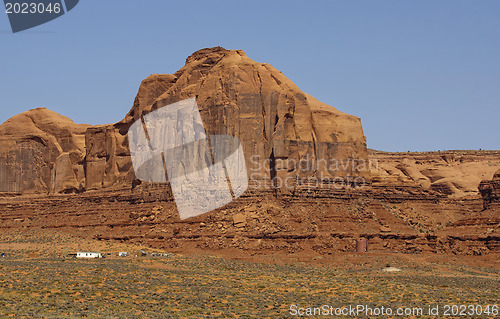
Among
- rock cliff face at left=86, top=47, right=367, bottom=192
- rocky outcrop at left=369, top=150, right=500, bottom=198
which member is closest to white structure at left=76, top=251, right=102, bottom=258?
rock cliff face at left=86, top=47, right=367, bottom=192

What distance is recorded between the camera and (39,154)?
11606cm

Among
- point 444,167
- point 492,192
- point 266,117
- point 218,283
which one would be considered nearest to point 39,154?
point 266,117

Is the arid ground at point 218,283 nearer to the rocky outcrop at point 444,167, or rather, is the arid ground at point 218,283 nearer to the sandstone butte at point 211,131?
the sandstone butte at point 211,131

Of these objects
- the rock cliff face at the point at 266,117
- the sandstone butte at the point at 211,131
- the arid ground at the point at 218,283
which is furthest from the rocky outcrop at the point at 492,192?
the sandstone butte at the point at 211,131

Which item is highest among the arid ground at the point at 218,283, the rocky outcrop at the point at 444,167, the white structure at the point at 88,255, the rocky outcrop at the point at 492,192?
the rocky outcrop at the point at 444,167

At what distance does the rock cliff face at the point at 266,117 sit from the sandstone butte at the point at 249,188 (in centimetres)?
12

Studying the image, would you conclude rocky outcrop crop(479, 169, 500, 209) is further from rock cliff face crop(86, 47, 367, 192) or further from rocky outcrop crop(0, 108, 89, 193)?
rocky outcrop crop(0, 108, 89, 193)

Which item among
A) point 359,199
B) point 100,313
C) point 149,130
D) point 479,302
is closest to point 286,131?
point 359,199

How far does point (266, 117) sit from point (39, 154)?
122 ft

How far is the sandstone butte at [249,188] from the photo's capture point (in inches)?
3438

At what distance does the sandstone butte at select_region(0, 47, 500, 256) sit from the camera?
286 ft

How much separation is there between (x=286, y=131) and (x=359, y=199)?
36.8 feet

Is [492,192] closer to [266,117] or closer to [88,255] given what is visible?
[266,117]

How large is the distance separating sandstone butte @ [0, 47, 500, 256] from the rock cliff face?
0.12 metres
